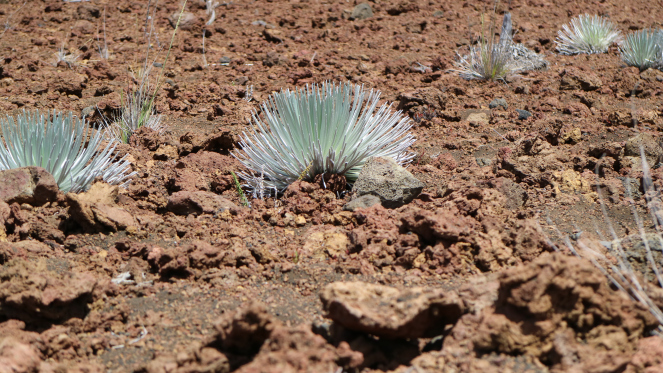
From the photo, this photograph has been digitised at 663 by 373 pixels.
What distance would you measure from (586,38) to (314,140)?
12.1ft

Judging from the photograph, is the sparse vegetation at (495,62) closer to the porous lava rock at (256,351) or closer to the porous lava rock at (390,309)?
the porous lava rock at (390,309)

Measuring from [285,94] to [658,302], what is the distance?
1.81 m

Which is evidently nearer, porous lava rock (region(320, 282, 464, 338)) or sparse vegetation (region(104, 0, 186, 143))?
porous lava rock (region(320, 282, 464, 338))

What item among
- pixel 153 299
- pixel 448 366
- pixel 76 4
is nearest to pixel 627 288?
pixel 448 366

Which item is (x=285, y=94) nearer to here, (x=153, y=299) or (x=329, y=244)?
(x=329, y=244)

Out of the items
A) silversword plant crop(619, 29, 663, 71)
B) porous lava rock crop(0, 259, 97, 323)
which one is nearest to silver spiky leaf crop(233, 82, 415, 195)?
porous lava rock crop(0, 259, 97, 323)

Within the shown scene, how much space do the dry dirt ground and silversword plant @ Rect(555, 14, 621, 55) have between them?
0.66 feet

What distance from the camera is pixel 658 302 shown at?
5.36 feet

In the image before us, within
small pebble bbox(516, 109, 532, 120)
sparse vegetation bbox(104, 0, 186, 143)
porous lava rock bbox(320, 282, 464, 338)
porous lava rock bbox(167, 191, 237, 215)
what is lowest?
porous lava rock bbox(320, 282, 464, 338)

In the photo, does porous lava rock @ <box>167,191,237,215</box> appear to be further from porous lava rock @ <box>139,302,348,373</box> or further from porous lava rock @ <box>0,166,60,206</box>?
porous lava rock @ <box>139,302,348,373</box>

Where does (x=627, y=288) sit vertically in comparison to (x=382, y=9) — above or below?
below

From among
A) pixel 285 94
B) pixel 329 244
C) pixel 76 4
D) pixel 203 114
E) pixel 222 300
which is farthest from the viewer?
pixel 76 4

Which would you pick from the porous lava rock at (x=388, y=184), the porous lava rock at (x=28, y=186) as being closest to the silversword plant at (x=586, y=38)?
the porous lava rock at (x=388, y=184)

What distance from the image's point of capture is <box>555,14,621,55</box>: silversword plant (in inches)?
218
